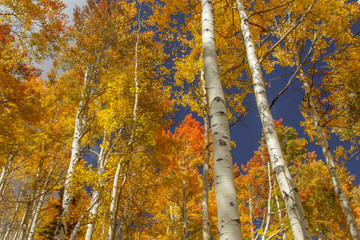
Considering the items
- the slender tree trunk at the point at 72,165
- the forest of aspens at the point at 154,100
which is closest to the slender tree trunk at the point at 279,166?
the forest of aspens at the point at 154,100

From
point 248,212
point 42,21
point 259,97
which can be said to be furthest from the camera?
point 248,212

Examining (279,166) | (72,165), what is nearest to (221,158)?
(279,166)

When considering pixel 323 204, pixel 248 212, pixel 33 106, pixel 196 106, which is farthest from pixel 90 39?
pixel 323 204

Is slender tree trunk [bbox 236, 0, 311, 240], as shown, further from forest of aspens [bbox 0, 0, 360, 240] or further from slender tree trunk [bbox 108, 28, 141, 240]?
slender tree trunk [bbox 108, 28, 141, 240]

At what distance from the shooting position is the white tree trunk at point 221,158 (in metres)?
1.41

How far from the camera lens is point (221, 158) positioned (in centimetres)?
169

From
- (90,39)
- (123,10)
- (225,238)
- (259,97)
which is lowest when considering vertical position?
(225,238)

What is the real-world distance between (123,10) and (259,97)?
8632 millimetres

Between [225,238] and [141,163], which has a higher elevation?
[141,163]

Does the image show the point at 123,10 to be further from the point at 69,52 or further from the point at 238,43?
the point at 238,43

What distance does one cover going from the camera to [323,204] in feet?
32.6

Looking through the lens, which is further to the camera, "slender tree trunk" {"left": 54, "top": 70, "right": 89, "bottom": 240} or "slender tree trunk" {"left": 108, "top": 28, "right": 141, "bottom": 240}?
"slender tree trunk" {"left": 54, "top": 70, "right": 89, "bottom": 240}

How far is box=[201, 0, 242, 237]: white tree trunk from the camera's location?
141cm

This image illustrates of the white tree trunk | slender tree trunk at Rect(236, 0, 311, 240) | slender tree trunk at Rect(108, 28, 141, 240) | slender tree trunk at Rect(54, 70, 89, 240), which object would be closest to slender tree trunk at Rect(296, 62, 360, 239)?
slender tree trunk at Rect(236, 0, 311, 240)
